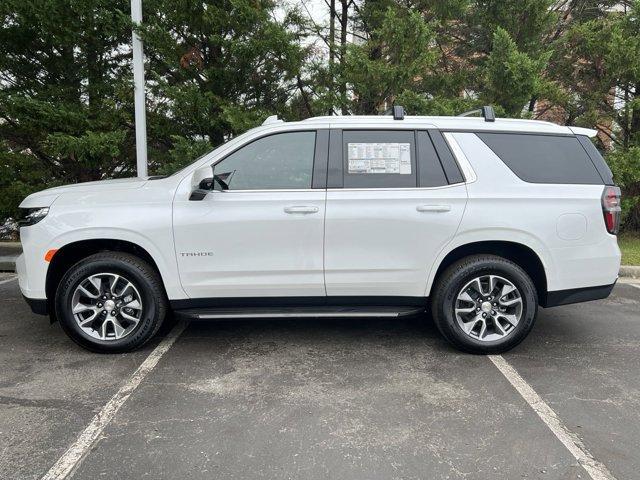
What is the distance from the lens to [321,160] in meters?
4.13

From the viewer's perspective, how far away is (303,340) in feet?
15.0

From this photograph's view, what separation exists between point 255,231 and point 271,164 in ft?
1.87

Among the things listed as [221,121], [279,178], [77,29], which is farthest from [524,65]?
[77,29]

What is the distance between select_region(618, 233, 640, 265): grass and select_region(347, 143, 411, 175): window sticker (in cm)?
512

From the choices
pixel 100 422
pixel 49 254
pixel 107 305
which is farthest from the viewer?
pixel 107 305

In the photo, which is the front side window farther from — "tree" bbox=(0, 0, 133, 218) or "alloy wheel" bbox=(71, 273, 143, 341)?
"tree" bbox=(0, 0, 133, 218)

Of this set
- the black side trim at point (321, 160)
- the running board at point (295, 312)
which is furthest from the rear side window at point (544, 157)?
the running board at point (295, 312)

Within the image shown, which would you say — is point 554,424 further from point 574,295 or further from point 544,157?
point 544,157

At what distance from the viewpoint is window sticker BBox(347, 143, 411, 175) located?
4.14 metres

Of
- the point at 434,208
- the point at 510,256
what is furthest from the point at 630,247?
the point at 434,208

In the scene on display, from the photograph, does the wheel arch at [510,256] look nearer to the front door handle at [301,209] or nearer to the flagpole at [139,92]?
the front door handle at [301,209]

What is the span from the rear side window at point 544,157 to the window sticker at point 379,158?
680 millimetres

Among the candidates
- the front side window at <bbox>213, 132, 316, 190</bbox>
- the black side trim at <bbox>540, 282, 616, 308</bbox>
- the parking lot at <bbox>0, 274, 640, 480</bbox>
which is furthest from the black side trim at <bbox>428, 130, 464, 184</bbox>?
the parking lot at <bbox>0, 274, 640, 480</bbox>

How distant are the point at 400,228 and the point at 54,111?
19.7 ft
